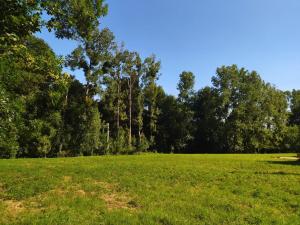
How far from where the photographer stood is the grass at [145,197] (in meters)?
9.11

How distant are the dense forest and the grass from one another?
9.56ft

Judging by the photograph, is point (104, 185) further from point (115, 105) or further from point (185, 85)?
point (185, 85)

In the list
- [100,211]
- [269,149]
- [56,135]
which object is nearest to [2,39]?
[100,211]

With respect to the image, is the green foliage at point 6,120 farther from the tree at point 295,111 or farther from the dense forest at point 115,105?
the tree at point 295,111

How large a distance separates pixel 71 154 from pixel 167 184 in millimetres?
31476

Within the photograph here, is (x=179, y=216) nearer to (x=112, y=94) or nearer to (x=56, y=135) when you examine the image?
(x=56, y=135)

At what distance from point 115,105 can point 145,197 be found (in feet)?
145

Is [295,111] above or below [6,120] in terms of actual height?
above

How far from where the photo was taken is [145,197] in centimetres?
1127

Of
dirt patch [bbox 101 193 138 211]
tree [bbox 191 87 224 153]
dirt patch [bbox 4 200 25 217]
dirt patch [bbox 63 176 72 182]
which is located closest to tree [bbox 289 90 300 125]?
tree [bbox 191 87 224 153]

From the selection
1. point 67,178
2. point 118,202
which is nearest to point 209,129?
point 67,178

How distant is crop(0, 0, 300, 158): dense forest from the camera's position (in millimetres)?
6250

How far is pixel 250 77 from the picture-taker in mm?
68375

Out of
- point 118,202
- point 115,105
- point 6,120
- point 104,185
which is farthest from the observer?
point 115,105
